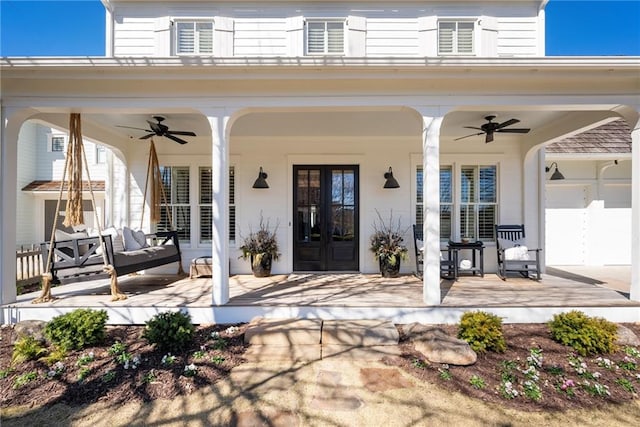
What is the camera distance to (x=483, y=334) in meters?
2.98

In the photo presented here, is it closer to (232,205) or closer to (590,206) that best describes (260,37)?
(232,205)

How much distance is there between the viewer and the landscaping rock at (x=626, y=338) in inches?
126

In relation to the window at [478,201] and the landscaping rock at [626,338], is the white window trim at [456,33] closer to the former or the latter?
the window at [478,201]

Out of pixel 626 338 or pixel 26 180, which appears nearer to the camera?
pixel 626 338

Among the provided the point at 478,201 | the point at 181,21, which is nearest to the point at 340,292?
the point at 478,201

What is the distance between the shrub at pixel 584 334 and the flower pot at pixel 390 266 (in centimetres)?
240

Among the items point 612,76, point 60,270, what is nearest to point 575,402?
point 612,76

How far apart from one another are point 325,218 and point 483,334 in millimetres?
3403

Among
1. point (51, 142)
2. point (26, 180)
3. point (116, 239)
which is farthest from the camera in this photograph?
point (51, 142)

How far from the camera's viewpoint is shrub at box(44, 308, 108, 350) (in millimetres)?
3047

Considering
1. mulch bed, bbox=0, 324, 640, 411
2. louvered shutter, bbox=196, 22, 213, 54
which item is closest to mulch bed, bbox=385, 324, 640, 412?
mulch bed, bbox=0, 324, 640, 411

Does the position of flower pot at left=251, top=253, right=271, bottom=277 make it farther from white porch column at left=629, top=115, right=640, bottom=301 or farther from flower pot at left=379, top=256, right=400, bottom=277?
white porch column at left=629, top=115, right=640, bottom=301

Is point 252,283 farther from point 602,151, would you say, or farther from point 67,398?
point 602,151

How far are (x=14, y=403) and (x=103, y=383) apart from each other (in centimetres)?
58
